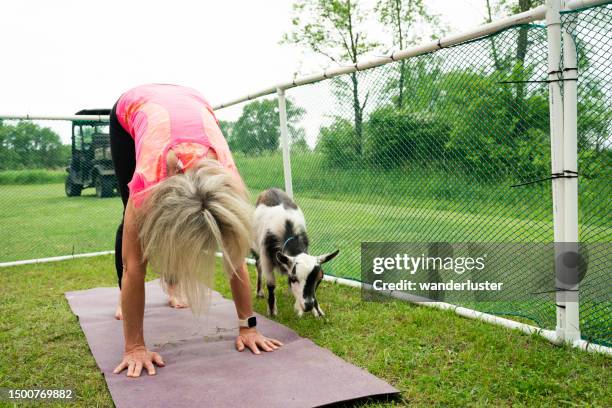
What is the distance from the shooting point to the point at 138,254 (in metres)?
3.18

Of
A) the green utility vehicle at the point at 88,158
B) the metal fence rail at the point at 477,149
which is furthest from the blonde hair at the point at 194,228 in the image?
the green utility vehicle at the point at 88,158

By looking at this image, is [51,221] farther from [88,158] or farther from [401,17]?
[401,17]

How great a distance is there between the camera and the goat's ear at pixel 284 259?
4316 millimetres

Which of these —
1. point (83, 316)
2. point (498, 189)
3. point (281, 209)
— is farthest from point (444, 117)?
point (83, 316)

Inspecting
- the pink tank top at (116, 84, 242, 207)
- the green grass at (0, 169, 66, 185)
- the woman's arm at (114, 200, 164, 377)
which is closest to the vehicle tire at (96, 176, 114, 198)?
the green grass at (0, 169, 66, 185)

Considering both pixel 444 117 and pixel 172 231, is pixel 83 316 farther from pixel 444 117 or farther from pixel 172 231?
pixel 444 117

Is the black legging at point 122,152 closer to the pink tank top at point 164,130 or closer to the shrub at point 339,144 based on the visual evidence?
the pink tank top at point 164,130

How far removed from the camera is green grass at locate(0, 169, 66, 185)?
24.3ft

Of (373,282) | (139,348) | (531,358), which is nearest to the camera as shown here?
(531,358)

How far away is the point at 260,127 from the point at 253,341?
150 inches

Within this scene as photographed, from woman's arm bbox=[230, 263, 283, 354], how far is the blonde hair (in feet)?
2.42

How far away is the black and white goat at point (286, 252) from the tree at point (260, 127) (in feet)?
4.29

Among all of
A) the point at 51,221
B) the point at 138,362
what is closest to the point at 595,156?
the point at 138,362

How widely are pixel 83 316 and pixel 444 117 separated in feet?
12.2
